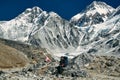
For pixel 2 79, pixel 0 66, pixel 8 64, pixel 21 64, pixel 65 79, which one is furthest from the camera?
pixel 21 64

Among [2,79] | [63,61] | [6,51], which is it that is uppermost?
[6,51]

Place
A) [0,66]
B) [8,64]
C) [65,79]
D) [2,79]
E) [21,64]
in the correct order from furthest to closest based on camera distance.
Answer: [21,64] → [8,64] → [0,66] → [65,79] → [2,79]

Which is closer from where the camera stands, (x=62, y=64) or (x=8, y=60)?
(x=62, y=64)

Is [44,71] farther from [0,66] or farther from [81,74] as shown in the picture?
[0,66]

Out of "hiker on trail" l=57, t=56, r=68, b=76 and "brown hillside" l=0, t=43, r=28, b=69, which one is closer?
"hiker on trail" l=57, t=56, r=68, b=76

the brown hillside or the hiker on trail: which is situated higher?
the brown hillside

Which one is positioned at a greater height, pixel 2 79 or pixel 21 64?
pixel 21 64

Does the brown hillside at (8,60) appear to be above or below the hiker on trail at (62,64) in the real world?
above

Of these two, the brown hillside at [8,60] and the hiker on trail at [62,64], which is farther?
the brown hillside at [8,60]

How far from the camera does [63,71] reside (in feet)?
307

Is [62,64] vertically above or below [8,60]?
below

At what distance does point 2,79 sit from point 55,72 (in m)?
38.4

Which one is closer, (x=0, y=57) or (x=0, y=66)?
(x=0, y=66)

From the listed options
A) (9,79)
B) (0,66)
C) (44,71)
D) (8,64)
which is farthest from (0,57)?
(9,79)
